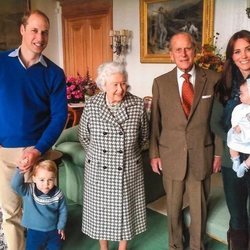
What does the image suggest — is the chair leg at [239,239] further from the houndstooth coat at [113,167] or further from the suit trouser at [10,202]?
the suit trouser at [10,202]

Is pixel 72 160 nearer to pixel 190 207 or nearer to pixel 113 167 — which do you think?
pixel 113 167

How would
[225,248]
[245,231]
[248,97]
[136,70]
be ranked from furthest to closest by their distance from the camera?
[136,70], [225,248], [245,231], [248,97]

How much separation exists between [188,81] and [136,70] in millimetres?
3539

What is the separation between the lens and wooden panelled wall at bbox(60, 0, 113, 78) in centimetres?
568

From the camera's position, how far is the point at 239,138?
5.46 ft

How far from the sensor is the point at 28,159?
5.69 feet

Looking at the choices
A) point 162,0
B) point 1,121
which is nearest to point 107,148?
point 1,121

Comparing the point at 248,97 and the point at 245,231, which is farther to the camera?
the point at 245,231

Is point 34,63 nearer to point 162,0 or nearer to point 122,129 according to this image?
point 122,129

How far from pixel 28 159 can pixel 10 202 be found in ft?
1.18

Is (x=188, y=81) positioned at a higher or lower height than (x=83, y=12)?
lower

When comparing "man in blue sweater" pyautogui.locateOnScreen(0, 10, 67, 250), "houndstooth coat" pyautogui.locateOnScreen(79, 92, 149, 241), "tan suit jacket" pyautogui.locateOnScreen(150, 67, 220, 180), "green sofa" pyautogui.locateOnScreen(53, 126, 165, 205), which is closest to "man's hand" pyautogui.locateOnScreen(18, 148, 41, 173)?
"man in blue sweater" pyautogui.locateOnScreen(0, 10, 67, 250)

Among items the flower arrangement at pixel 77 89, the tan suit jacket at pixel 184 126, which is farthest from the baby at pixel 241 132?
the flower arrangement at pixel 77 89

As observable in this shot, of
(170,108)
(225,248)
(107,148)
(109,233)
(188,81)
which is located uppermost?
(188,81)
